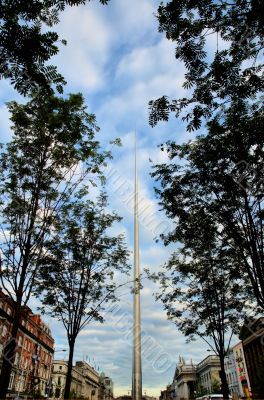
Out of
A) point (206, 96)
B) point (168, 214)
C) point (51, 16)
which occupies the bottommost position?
point (206, 96)

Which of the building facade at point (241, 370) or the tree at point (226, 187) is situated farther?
the building facade at point (241, 370)

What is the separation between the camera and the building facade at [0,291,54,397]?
151ft

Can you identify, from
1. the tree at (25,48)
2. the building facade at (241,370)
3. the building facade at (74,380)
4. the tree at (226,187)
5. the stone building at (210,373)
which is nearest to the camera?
the tree at (25,48)

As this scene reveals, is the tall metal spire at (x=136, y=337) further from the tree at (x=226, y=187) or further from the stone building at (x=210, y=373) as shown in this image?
the stone building at (x=210, y=373)

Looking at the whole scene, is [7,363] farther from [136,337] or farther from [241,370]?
[241,370]

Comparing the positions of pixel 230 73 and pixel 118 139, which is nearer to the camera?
pixel 230 73

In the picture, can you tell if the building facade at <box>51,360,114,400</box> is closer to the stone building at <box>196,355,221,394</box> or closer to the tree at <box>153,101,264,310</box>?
the stone building at <box>196,355,221,394</box>

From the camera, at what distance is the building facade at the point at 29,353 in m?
45.9

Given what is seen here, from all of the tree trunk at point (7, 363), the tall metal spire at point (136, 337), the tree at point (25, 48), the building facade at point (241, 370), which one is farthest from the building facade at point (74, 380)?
the tree at point (25, 48)

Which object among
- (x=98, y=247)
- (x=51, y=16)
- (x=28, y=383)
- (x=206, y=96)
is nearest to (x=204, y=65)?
(x=206, y=96)

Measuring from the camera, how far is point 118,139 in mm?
14789

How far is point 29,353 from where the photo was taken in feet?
194

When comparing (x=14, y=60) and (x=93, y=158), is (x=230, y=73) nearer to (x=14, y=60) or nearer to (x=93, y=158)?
(x=14, y=60)

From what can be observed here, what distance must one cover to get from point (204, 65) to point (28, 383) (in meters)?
66.1
